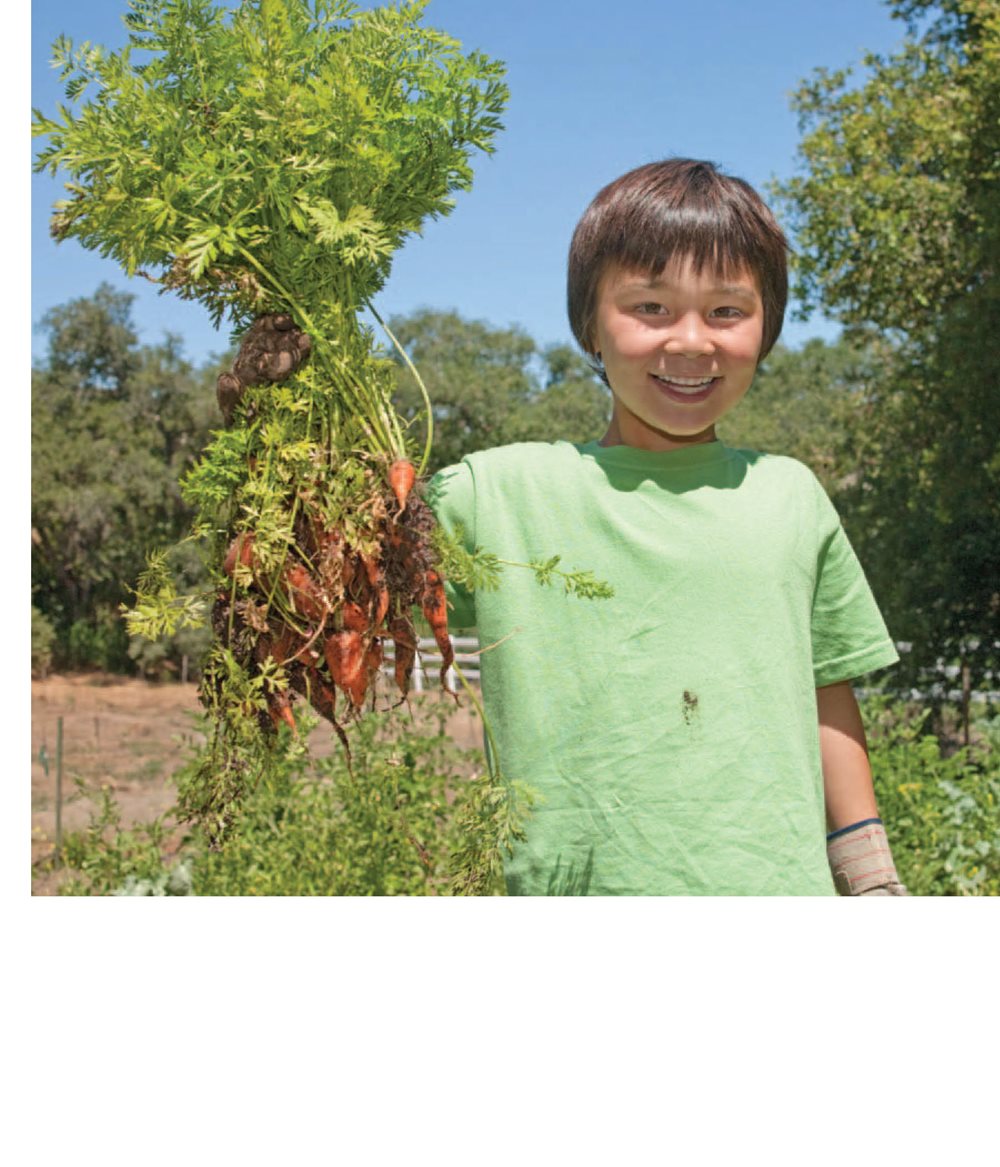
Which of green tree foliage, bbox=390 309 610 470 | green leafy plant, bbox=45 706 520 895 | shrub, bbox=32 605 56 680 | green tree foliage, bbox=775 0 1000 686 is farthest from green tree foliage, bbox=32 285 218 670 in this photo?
green leafy plant, bbox=45 706 520 895

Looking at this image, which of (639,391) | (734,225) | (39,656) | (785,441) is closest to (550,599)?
(639,391)

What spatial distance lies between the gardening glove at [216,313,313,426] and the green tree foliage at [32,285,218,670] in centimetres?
1305

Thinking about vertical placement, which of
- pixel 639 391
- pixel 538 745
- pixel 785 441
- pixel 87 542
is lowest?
pixel 538 745

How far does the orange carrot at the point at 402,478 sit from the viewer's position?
1.14 metres

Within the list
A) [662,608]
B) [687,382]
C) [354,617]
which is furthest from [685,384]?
[354,617]

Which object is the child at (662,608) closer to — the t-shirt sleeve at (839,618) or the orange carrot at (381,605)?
the t-shirt sleeve at (839,618)

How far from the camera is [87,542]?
47.7ft

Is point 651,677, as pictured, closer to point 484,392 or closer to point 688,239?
point 688,239

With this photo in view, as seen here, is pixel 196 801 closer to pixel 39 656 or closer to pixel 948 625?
pixel 948 625

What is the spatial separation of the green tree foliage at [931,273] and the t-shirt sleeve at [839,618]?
3871 mm

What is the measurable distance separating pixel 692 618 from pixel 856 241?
5238 mm

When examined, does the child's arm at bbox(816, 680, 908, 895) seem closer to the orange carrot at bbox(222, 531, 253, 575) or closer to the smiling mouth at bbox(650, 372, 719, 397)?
the smiling mouth at bbox(650, 372, 719, 397)

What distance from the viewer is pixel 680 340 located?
1280mm

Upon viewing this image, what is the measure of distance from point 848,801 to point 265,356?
36.1 inches
